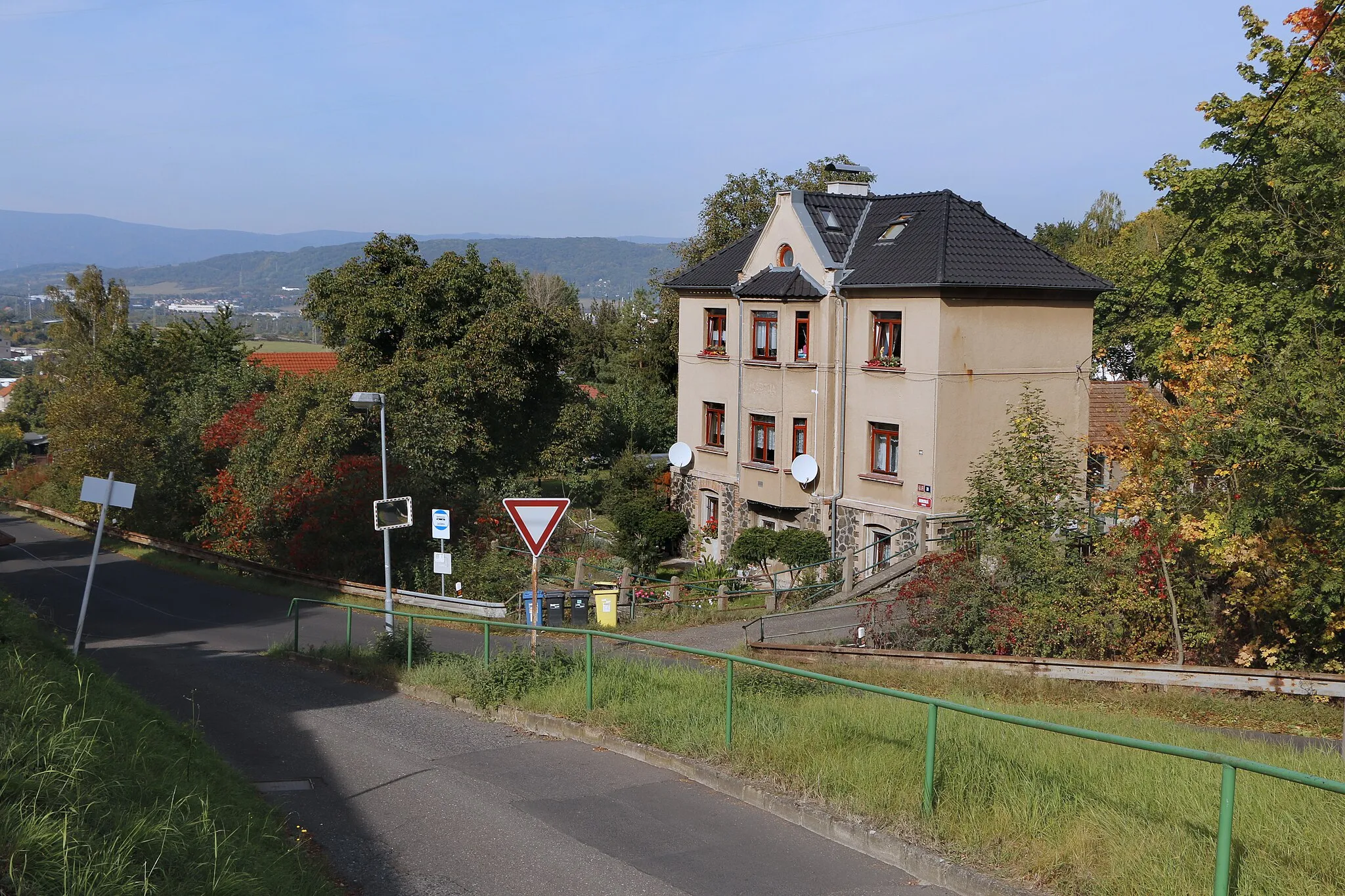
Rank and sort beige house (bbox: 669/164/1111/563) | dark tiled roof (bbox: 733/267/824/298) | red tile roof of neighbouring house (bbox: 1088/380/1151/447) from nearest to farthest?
beige house (bbox: 669/164/1111/563)
dark tiled roof (bbox: 733/267/824/298)
red tile roof of neighbouring house (bbox: 1088/380/1151/447)

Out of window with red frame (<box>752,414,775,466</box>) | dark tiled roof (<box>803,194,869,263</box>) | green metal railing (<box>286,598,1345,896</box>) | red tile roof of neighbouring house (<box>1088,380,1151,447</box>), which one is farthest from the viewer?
window with red frame (<box>752,414,775,466</box>)

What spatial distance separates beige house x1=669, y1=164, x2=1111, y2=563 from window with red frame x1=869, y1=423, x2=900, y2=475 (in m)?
0.04

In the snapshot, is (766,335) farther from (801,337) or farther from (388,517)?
(388,517)

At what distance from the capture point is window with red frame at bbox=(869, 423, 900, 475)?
2945cm

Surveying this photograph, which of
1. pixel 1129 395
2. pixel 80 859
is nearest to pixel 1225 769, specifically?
pixel 80 859

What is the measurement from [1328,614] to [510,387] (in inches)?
1041

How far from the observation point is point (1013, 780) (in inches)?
293

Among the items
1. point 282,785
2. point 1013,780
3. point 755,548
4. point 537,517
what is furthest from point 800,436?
point 1013,780

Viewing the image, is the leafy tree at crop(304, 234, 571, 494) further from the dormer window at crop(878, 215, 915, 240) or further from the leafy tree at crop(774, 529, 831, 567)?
the dormer window at crop(878, 215, 915, 240)

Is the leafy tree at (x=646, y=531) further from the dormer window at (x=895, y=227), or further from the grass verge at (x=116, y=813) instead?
the grass verge at (x=116, y=813)

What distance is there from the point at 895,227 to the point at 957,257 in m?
3.34

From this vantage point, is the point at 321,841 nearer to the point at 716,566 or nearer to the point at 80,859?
the point at 80,859

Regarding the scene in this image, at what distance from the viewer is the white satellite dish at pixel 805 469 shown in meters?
30.5

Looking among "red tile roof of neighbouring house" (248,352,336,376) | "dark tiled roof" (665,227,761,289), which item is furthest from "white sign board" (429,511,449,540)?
"red tile roof of neighbouring house" (248,352,336,376)
